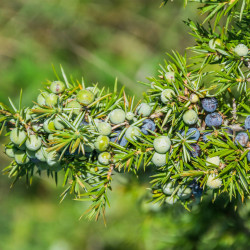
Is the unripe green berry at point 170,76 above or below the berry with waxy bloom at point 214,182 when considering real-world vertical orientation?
above

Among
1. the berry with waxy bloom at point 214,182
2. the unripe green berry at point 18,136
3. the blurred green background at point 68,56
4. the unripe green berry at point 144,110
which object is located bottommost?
the blurred green background at point 68,56

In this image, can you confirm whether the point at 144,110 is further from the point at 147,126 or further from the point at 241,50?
the point at 241,50

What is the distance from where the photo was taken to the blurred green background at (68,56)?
6.69 ft

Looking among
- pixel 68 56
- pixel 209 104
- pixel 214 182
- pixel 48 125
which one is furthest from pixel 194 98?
pixel 68 56

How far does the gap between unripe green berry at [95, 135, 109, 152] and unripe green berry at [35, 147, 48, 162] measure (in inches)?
3.5

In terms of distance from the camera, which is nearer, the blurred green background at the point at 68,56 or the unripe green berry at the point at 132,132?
the unripe green berry at the point at 132,132

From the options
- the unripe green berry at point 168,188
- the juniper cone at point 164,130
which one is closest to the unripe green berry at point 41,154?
the juniper cone at point 164,130

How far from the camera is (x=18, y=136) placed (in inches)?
24.0

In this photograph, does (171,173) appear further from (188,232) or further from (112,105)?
(188,232)

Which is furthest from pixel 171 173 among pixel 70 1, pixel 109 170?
pixel 70 1

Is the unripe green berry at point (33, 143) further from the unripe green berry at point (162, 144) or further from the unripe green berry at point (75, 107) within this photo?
the unripe green berry at point (162, 144)

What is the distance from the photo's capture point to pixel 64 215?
2.03 m

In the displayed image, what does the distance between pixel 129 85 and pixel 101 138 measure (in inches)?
50.3

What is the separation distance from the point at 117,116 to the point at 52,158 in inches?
5.0
